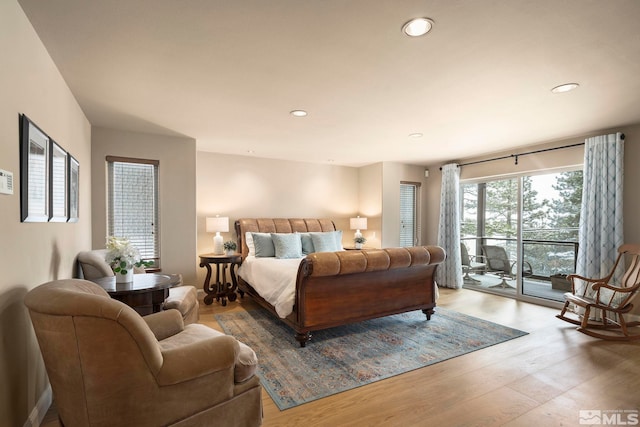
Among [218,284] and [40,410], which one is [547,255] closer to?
[218,284]

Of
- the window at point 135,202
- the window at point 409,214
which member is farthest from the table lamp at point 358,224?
the window at point 135,202

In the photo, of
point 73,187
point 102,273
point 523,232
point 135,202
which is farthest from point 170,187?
point 523,232

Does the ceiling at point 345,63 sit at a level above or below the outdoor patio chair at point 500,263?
above

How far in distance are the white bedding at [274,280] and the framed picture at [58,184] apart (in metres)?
1.99

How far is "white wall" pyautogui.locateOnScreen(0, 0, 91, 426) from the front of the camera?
1.49 m

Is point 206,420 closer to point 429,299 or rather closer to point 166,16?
point 166,16

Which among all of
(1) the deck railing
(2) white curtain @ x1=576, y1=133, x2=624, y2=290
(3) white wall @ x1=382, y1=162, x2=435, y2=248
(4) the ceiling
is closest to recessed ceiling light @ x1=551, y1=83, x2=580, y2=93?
(4) the ceiling

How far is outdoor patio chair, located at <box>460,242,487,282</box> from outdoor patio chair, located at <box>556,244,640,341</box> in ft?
5.91

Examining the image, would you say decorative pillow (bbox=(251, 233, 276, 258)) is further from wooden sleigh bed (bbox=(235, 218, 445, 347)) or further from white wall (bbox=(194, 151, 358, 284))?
wooden sleigh bed (bbox=(235, 218, 445, 347))

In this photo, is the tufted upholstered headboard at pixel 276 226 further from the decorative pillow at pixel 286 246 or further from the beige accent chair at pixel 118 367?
the beige accent chair at pixel 118 367

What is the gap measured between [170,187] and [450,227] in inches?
190

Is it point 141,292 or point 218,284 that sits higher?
point 141,292

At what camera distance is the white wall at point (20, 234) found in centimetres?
149

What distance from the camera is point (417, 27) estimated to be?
1801 millimetres
